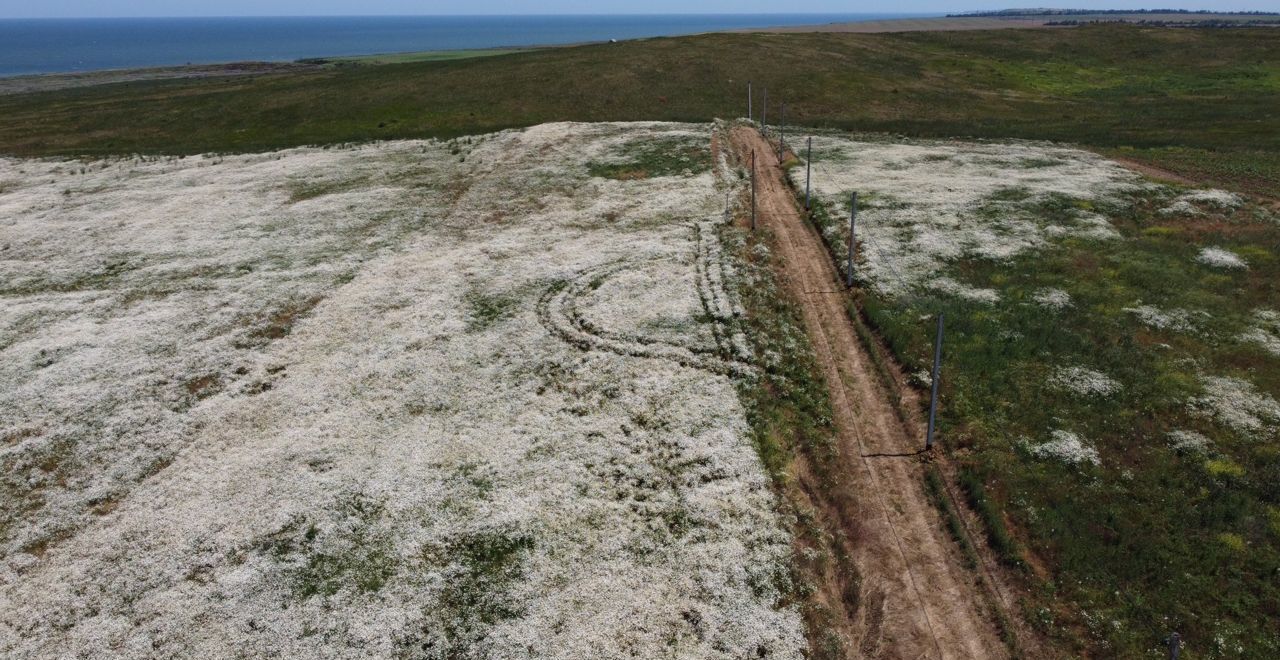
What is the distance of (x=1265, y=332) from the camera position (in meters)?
32.6

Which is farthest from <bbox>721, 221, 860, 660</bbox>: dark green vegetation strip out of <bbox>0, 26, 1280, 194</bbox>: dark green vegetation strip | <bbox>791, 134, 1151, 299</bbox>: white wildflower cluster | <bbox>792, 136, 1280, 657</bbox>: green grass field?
<bbox>0, 26, 1280, 194</bbox>: dark green vegetation strip

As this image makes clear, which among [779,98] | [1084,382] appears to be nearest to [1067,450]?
[1084,382]

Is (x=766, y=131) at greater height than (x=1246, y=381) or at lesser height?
greater

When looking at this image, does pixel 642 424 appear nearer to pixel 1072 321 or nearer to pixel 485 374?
pixel 485 374

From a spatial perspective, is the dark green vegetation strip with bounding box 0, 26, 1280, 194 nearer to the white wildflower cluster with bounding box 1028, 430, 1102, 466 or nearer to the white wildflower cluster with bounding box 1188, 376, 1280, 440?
the white wildflower cluster with bounding box 1188, 376, 1280, 440

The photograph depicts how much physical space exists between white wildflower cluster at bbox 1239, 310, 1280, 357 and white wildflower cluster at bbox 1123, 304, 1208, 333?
1.98m

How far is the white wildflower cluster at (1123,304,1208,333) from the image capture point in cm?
3334

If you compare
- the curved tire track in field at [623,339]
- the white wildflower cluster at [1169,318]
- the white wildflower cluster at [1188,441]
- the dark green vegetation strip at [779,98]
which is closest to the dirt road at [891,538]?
the curved tire track in field at [623,339]

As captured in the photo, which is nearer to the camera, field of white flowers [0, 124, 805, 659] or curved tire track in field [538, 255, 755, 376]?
field of white flowers [0, 124, 805, 659]

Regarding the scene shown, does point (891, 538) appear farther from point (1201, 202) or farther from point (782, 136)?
point (782, 136)

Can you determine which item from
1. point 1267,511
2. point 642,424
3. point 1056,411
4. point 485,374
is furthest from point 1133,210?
point 485,374

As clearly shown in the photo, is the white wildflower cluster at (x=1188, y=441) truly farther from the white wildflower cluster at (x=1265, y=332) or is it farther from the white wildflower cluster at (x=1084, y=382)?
the white wildflower cluster at (x=1265, y=332)

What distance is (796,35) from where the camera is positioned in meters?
151

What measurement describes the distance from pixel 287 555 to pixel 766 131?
69361mm
